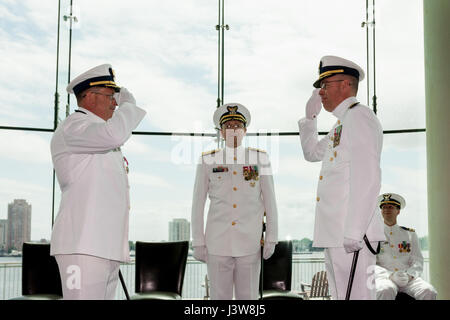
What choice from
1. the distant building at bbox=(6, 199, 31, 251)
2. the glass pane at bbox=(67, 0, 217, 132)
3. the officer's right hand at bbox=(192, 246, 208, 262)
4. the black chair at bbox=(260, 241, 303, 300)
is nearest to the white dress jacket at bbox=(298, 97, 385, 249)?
the officer's right hand at bbox=(192, 246, 208, 262)

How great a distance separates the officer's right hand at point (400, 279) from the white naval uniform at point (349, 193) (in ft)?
6.83

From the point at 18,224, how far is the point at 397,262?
409 cm

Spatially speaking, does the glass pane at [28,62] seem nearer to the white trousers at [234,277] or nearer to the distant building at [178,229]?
the distant building at [178,229]

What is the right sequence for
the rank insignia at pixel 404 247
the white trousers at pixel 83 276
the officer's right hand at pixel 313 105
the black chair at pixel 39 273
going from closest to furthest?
1. the white trousers at pixel 83 276
2. the officer's right hand at pixel 313 105
3. the black chair at pixel 39 273
4. the rank insignia at pixel 404 247

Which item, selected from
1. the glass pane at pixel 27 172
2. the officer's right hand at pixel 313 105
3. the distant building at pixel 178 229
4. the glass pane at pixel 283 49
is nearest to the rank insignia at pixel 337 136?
the officer's right hand at pixel 313 105

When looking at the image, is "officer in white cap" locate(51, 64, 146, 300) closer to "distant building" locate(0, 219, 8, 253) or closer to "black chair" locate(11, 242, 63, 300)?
"black chair" locate(11, 242, 63, 300)

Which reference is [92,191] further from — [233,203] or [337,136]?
[233,203]

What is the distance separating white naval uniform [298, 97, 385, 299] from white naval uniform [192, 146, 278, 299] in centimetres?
110

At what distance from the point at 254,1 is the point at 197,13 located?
2.38 ft

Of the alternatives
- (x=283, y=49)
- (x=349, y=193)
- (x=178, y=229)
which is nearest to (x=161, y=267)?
(x=178, y=229)

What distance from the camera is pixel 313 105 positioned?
2.99 metres

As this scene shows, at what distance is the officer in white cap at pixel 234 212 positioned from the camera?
3.63 metres

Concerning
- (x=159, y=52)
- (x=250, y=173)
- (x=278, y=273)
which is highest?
(x=159, y=52)

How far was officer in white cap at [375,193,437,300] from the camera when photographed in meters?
4.20
